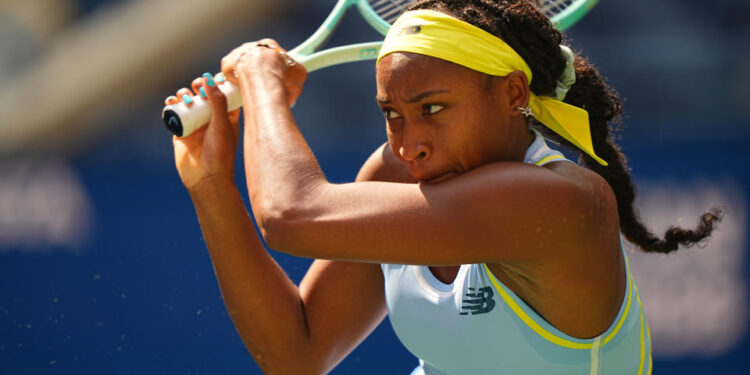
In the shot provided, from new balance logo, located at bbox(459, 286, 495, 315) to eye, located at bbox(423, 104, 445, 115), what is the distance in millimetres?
350

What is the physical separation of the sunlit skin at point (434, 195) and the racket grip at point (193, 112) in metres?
0.03

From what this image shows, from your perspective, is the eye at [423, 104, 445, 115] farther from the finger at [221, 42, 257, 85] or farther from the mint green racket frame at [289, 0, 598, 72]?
the mint green racket frame at [289, 0, 598, 72]

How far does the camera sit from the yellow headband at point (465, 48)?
1469 millimetres

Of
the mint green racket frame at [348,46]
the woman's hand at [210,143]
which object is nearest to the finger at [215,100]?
the woman's hand at [210,143]

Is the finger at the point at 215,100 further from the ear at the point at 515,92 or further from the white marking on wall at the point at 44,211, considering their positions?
the white marking on wall at the point at 44,211

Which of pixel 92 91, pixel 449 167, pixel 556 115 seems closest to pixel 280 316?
pixel 449 167

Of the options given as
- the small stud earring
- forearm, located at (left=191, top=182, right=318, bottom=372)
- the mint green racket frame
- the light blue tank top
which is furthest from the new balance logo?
the mint green racket frame

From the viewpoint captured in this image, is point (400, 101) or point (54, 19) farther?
point (54, 19)

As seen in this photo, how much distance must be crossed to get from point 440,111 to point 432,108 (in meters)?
0.02

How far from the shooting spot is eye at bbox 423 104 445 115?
1.46m

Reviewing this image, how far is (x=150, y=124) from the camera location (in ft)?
10.3

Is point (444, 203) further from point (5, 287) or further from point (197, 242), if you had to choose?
point (5, 287)

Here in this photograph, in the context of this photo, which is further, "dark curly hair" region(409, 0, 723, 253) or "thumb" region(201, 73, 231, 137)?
"thumb" region(201, 73, 231, 137)

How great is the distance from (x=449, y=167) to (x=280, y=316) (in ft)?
2.00
